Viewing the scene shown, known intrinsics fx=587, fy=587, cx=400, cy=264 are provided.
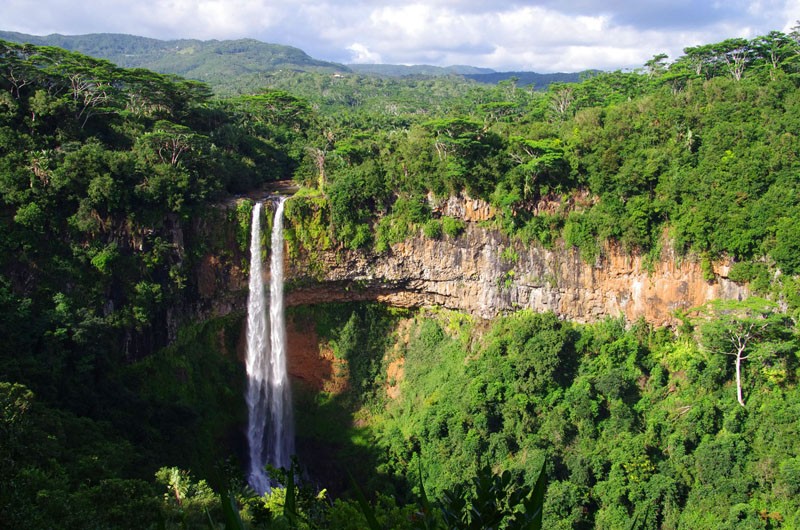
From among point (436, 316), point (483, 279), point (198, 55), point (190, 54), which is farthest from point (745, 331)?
point (190, 54)

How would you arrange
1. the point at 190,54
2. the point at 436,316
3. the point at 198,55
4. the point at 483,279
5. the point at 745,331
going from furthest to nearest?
the point at 190,54, the point at 198,55, the point at 436,316, the point at 483,279, the point at 745,331

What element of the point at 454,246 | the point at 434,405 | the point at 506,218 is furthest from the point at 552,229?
the point at 434,405

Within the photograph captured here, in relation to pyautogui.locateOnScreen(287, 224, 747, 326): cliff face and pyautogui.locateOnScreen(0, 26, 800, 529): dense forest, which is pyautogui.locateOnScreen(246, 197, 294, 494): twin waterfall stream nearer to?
pyautogui.locateOnScreen(0, 26, 800, 529): dense forest

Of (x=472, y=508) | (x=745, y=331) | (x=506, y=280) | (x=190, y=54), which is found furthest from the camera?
(x=190, y=54)

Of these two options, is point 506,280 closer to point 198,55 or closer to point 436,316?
point 436,316

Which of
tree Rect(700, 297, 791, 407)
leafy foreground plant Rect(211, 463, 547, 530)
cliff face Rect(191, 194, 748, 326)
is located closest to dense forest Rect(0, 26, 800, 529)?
tree Rect(700, 297, 791, 407)

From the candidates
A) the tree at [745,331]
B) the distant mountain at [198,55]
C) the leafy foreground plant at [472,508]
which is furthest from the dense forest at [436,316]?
the distant mountain at [198,55]

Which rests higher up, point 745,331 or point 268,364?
point 745,331
